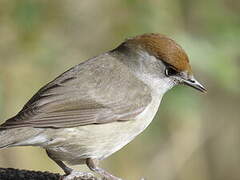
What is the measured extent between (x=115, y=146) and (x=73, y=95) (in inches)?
23.1

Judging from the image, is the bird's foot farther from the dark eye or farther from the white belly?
the dark eye

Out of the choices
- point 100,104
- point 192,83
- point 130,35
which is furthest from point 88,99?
point 130,35

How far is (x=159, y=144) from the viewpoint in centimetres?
1070

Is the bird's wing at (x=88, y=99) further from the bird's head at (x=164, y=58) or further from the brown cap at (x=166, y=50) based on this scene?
the brown cap at (x=166, y=50)

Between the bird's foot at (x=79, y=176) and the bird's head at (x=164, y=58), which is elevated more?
the bird's head at (x=164, y=58)

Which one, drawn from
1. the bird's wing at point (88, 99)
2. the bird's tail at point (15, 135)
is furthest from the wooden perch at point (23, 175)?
the bird's wing at point (88, 99)

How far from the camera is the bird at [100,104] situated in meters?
7.54

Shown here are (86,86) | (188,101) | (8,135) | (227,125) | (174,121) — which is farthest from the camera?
(227,125)

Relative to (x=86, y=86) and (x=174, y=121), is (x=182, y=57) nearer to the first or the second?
(x=86, y=86)

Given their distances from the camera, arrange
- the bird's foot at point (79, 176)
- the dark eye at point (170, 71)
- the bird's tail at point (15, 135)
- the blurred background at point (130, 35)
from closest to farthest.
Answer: the bird's tail at point (15, 135), the bird's foot at point (79, 176), the dark eye at point (170, 71), the blurred background at point (130, 35)

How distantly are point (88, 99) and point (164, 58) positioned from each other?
874mm

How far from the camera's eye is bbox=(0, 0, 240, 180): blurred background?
9.39m

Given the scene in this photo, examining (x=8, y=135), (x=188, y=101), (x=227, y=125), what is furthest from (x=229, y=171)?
(x=8, y=135)

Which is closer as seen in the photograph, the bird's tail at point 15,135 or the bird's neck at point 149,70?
the bird's tail at point 15,135
